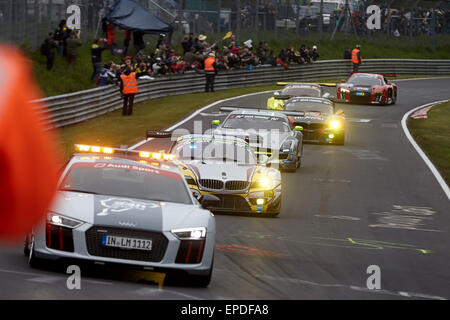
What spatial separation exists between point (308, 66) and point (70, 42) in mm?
20319

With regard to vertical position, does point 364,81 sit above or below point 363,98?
above

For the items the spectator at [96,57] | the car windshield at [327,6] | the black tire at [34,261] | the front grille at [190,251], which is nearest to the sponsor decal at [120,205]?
the front grille at [190,251]

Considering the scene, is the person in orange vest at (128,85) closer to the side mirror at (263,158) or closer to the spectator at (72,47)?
the spectator at (72,47)

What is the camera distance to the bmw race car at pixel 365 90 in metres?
41.8

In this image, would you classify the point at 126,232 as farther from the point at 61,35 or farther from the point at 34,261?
the point at 61,35

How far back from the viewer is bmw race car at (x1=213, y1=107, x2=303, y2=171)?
20.8 m

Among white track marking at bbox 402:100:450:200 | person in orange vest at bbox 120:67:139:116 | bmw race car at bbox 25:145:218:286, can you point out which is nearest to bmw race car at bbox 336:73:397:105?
white track marking at bbox 402:100:450:200

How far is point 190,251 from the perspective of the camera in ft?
29.1

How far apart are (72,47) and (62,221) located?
2681cm

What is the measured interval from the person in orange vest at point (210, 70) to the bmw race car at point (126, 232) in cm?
3270

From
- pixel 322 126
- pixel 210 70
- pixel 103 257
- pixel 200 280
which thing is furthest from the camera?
pixel 210 70

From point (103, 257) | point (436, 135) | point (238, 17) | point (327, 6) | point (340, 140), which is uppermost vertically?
point (327, 6)

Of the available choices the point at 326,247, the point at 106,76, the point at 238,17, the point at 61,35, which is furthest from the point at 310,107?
the point at 238,17

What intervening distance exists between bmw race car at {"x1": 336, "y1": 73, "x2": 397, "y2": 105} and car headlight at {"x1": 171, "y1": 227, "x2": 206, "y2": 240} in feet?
109
